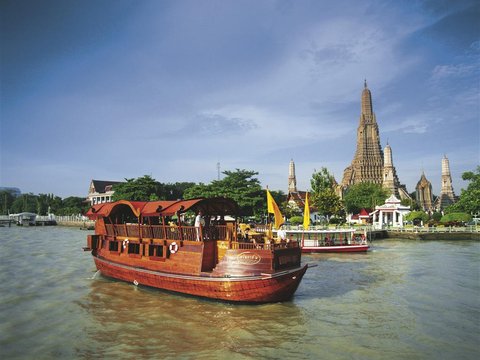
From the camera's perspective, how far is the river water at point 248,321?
9.95m

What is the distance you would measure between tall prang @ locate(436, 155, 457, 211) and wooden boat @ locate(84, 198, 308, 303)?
99677 mm

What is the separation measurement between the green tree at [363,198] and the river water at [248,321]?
50.6m

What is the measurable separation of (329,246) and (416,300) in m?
16.2

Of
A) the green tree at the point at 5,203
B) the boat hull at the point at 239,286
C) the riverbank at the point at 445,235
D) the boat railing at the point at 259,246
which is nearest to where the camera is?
the boat hull at the point at 239,286

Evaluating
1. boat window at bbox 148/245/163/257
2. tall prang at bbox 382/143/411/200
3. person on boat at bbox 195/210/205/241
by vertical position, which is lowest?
boat window at bbox 148/245/163/257

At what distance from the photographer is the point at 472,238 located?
40.7m

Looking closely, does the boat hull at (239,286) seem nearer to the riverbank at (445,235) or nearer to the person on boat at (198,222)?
the person on boat at (198,222)

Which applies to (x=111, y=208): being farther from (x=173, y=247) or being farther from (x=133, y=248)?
(x=173, y=247)

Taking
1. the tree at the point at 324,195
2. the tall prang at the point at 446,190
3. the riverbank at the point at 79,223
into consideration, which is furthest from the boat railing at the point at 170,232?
the tall prang at the point at 446,190

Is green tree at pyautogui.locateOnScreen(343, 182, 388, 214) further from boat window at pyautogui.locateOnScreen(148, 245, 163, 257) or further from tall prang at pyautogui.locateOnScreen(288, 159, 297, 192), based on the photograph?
boat window at pyautogui.locateOnScreen(148, 245, 163, 257)

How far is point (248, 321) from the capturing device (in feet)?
39.9

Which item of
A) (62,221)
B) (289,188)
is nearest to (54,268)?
(62,221)

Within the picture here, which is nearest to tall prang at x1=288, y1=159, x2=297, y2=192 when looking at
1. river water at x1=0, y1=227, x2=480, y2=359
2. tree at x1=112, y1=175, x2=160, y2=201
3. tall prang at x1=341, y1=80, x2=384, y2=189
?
tall prang at x1=341, y1=80, x2=384, y2=189

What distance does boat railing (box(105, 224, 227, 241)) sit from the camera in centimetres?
1494
